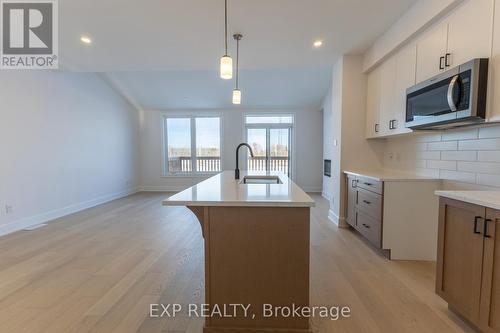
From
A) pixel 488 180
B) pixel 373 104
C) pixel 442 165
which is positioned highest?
pixel 373 104

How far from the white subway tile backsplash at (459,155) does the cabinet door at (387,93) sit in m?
0.70

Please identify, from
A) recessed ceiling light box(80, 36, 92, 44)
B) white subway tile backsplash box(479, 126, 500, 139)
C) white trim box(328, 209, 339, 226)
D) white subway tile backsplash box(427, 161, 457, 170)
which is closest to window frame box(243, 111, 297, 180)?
white trim box(328, 209, 339, 226)

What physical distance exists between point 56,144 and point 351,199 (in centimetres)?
497

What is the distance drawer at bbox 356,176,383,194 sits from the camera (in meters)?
2.84

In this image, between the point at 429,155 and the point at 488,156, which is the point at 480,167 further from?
the point at 429,155

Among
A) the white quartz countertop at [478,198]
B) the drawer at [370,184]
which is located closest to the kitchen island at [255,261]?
the white quartz countertop at [478,198]

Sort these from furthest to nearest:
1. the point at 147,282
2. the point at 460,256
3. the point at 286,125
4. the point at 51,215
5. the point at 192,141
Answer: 1. the point at 192,141
2. the point at 286,125
3. the point at 51,215
4. the point at 147,282
5. the point at 460,256

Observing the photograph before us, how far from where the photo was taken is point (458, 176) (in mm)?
2480

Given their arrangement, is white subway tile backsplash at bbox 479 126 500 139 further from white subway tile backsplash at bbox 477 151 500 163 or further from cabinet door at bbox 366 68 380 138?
cabinet door at bbox 366 68 380 138

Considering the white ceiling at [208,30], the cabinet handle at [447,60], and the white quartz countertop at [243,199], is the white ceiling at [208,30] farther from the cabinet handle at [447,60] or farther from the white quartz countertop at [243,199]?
the white quartz countertop at [243,199]

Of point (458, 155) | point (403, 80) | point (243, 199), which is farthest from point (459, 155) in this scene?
point (243, 199)

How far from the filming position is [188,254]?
2.91 m

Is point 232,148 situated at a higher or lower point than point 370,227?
higher

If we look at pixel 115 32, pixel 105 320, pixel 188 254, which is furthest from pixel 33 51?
pixel 105 320
